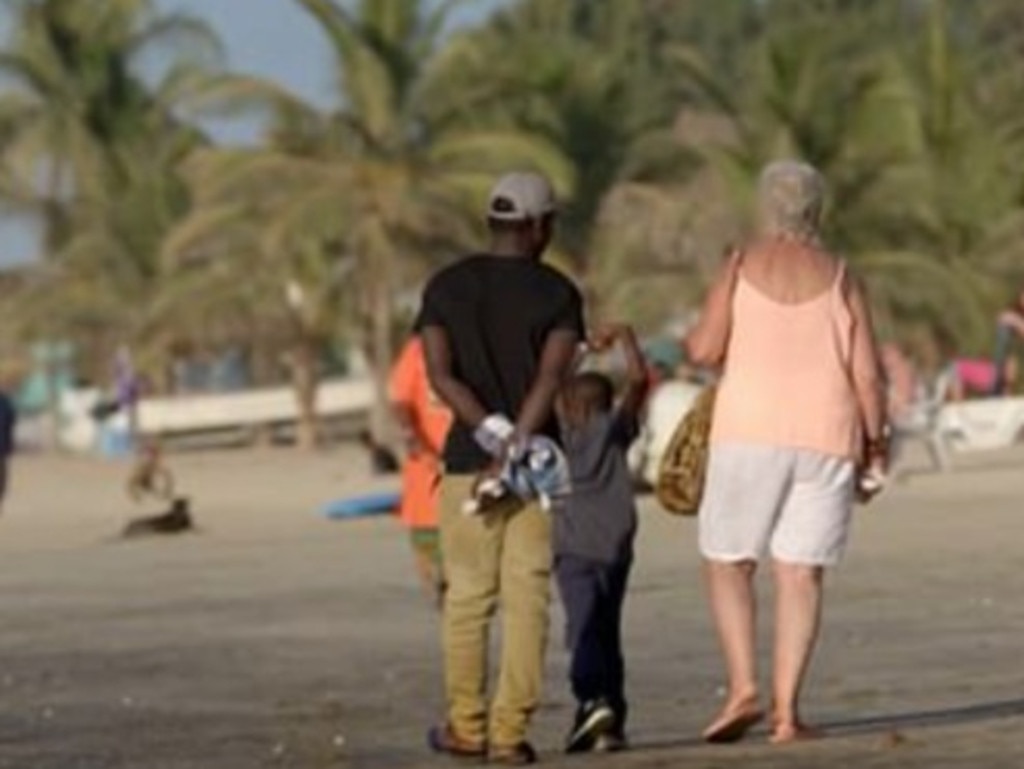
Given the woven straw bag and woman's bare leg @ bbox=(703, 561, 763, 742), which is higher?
the woven straw bag

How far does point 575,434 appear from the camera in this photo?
11438mm

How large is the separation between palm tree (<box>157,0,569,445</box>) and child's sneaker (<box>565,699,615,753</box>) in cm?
3665

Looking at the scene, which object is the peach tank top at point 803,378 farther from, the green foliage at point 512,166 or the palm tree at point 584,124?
the palm tree at point 584,124

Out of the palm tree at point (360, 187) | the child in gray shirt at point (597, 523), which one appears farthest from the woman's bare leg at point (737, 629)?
the palm tree at point (360, 187)

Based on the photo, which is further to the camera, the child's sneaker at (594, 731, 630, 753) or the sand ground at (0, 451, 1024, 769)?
the sand ground at (0, 451, 1024, 769)

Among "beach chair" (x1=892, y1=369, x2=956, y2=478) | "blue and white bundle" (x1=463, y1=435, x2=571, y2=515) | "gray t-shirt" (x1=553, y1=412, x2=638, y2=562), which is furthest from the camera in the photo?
"beach chair" (x1=892, y1=369, x2=956, y2=478)

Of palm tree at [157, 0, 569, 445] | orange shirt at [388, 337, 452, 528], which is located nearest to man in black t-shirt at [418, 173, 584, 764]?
orange shirt at [388, 337, 452, 528]

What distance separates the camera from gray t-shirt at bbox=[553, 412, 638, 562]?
11.2m

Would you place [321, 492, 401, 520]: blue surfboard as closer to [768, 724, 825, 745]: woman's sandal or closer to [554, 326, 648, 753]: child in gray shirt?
[554, 326, 648, 753]: child in gray shirt

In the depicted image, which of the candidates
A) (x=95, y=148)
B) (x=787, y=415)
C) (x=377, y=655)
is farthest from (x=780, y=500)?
(x=95, y=148)

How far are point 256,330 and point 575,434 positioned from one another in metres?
41.0

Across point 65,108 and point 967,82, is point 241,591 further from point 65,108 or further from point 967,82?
point 65,108

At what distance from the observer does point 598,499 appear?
445 inches

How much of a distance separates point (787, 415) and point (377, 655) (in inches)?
179
